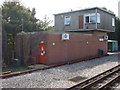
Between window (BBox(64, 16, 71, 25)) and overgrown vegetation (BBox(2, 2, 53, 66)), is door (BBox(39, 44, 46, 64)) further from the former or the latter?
window (BBox(64, 16, 71, 25))

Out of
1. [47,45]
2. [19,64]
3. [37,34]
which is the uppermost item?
[37,34]

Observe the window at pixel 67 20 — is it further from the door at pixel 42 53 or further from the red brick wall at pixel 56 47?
the door at pixel 42 53

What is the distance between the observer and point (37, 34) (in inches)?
528

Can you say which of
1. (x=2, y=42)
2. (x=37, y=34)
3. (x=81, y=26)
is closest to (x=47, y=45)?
(x=37, y=34)

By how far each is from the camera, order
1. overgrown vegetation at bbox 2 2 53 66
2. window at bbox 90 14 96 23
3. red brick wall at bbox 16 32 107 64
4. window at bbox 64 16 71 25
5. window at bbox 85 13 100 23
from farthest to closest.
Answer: window at bbox 64 16 71 25
window at bbox 90 14 96 23
window at bbox 85 13 100 23
overgrown vegetation at bbox 2 2 53 66
red brick wall at bbox 16 32 107 64

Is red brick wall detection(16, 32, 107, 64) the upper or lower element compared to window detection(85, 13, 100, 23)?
lower

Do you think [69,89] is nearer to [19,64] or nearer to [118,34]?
[19,64]

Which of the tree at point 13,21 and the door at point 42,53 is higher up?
the tree at point 13,21

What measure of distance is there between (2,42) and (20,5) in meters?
6.81

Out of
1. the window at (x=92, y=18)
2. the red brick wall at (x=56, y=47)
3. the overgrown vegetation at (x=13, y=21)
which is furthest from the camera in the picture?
the window at (x=92, y=18)

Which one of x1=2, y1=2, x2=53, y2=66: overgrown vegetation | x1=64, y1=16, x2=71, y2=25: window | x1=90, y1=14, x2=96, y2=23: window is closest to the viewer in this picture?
x1=2, y1=2, x2=53, y2=66: overgrown vegetation

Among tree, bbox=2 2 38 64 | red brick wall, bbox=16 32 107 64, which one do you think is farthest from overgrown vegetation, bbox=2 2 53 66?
red brick wall, bbox=16 32 107 64

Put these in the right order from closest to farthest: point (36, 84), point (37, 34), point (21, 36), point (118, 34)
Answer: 1. point (36, 84)
2. point (37, 34)
3. point (21, 36)
4. point (118, 34)

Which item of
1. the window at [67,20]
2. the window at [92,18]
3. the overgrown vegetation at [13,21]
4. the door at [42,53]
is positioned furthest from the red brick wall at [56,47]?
the window at [67,20]
